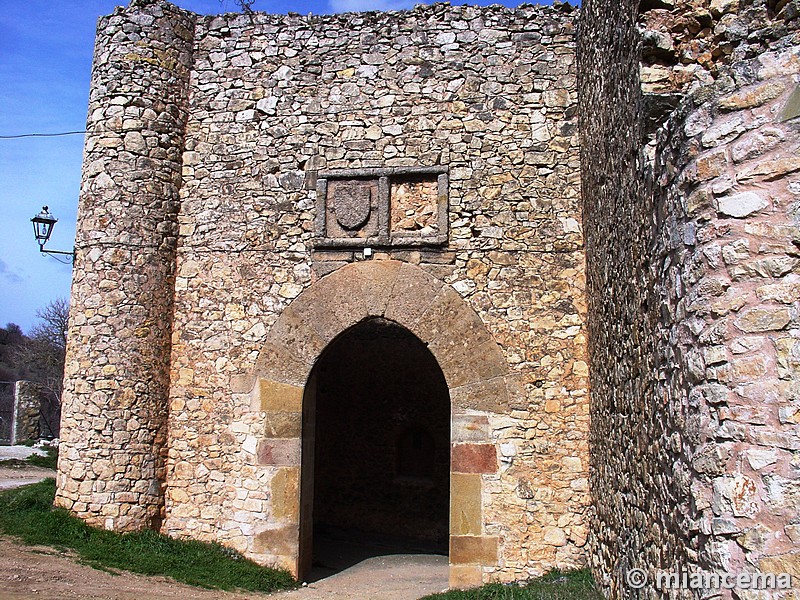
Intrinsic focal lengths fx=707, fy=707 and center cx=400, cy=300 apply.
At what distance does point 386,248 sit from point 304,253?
79 cm

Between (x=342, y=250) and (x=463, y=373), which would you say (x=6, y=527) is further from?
(x=463, y=373)

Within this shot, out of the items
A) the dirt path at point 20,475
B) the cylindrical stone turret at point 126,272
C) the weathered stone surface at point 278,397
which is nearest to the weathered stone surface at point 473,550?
the weathered stone surface at point 278,397

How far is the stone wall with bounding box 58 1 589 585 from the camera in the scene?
6.23 m

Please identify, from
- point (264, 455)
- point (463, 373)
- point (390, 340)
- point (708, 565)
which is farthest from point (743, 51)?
point (390, 340)

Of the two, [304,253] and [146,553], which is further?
[304,253]

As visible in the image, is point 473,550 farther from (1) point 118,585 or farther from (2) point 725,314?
(2) point 725,314

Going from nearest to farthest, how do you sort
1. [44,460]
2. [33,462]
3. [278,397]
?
[278,397]
[33,462]
[44,460]

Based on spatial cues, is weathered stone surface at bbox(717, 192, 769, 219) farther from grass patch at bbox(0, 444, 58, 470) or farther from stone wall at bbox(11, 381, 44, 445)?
stone wall at bbox(11, 381, 44, 445)

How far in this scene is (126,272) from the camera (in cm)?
668

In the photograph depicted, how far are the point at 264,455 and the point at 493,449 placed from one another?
2.08 m

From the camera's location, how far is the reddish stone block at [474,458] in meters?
6.13

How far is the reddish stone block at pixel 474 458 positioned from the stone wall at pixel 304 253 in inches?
0.7

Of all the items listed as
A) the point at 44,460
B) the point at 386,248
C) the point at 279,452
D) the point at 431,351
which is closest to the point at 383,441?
the point at 279,452

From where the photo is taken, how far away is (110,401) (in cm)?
651
